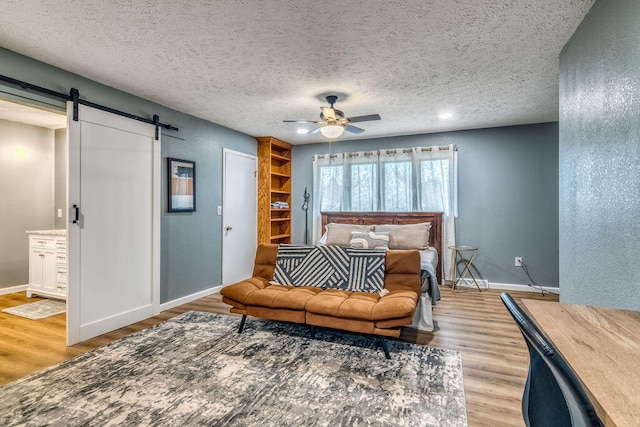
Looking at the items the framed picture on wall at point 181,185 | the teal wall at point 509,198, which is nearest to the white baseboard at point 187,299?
the framed picture on wall at point 181,185

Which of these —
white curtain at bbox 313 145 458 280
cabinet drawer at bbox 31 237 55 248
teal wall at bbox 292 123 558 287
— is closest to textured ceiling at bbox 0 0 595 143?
teal wall at bbox 292 123 558 287

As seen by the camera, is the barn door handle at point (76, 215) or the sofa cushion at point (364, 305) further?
the barn door handle at point (76, 215)

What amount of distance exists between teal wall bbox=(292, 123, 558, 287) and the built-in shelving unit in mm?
2530

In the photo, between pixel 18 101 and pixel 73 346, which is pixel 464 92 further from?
pixel 73 346

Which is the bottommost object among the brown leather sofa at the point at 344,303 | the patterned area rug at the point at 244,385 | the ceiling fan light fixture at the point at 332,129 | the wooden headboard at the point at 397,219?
the patterned area rug at the point at 244,385

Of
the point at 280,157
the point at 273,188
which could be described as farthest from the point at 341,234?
the point at 280,157

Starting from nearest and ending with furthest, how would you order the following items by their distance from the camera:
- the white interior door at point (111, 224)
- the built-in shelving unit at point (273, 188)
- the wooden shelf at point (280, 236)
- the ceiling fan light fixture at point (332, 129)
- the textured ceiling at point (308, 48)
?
the textured ceiling at point (308, 48) < the white interior door at point (111, 224) < the ceiling fan light fixture at point (332, 129) < the built-in shelving unit at point (273, 188) < the wooden shelf at point (280, 236)

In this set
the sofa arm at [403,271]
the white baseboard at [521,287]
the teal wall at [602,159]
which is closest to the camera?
the teal wall at [602,159]

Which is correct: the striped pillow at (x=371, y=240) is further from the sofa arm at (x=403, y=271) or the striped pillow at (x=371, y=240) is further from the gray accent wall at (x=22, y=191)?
the gray accent wall at (x=22, y=191)

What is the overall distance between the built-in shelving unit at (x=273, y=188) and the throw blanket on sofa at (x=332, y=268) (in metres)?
2.06

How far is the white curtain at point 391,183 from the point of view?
200 inches

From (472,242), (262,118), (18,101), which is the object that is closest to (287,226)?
(262,118)

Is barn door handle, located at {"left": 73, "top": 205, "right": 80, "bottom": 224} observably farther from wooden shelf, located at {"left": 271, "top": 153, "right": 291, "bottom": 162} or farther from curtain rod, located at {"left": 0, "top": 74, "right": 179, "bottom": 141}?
wooden shelf, located at {"left": 271, "top": 153, "right": 291, "bottom": 162}

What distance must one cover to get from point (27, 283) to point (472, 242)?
672 cm
